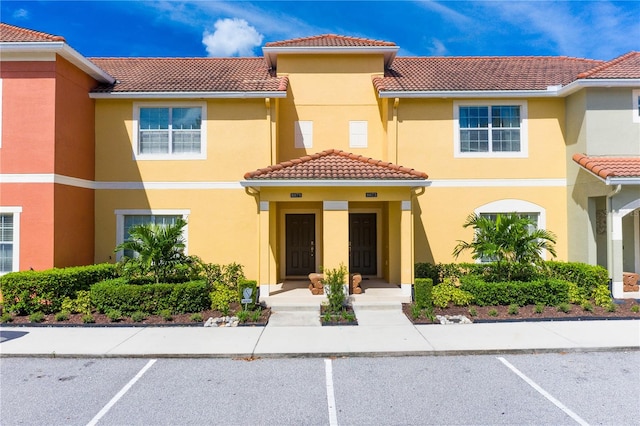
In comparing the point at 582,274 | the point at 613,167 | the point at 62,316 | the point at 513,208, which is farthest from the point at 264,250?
the point at 613,167

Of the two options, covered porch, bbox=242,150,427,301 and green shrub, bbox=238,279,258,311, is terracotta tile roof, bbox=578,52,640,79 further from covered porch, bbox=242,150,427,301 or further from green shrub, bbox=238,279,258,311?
green shrub, bbox=238,279,258,311

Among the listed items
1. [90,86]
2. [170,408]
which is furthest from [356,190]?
[90,86]

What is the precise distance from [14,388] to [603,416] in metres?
8.53

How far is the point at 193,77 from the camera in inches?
557

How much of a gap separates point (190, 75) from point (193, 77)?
1.11 feet

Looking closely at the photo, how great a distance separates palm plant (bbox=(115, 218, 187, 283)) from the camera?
10.3 metres

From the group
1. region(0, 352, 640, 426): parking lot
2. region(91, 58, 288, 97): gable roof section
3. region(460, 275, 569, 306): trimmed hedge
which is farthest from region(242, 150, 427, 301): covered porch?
region(0, 352, 640, 426): parking lot

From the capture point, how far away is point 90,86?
12938 millimetres

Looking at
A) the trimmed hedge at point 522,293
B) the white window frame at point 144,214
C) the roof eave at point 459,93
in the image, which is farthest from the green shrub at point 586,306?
the white window frame at point 144,214

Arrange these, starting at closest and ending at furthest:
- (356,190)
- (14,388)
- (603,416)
Answer: (603,416), (14,388), (356,190)

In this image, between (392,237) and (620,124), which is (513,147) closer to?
(620,124)

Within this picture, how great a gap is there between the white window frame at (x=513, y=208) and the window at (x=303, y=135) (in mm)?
6283

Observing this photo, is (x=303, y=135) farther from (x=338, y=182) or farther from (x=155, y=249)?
(x=155, y=249)

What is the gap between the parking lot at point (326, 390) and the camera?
5168 millimetres
